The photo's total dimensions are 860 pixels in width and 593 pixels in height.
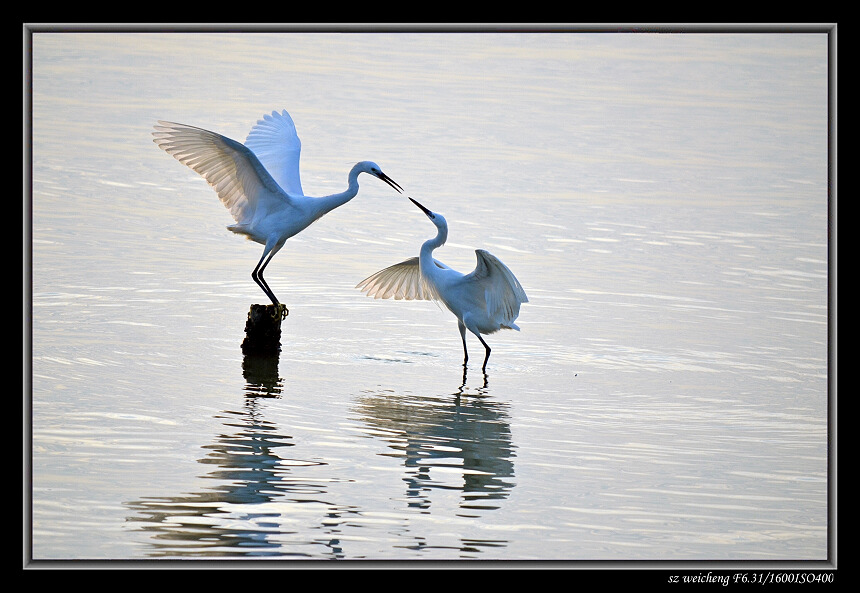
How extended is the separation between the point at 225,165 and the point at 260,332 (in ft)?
4.87

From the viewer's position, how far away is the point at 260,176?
10914 mm

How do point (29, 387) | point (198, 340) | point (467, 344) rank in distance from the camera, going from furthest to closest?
point (467, 344) < point (198, 340) < point (29, 387)

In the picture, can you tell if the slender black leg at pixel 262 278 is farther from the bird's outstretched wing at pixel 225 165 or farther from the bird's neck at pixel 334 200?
the bird's neck at pixel 334 200

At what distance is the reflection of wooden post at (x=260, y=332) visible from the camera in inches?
432

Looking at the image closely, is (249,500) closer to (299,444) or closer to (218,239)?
(299,444)

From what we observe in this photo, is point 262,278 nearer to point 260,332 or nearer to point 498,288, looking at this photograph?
Result: point 260,332

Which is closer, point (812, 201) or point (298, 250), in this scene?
point (298, 250)

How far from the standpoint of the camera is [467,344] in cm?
1224

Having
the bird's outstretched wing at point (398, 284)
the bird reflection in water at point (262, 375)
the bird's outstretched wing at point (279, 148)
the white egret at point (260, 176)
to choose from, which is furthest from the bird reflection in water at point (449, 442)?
the bird's outstretched wing at point (279, 148)

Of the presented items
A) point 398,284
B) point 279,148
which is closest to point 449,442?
point 398,284

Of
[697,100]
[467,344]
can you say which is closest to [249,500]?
[467,344]

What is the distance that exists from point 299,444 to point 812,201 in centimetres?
1144

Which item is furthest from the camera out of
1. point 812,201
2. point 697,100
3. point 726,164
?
point 697,100

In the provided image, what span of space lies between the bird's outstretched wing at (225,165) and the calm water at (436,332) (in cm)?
133
